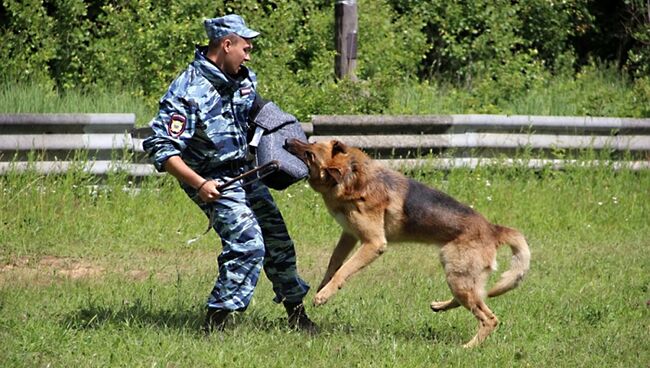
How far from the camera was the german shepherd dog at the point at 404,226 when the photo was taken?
710 cm

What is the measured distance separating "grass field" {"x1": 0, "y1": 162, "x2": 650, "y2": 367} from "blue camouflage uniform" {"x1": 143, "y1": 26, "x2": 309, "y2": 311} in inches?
15.4

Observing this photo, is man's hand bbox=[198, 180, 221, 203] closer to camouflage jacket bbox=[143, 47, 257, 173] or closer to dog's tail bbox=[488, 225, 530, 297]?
camouflage jacket bbox=[143, 47, 257, 173]

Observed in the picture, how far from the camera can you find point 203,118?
6422mm

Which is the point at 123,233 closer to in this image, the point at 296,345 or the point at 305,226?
the point at 305,226

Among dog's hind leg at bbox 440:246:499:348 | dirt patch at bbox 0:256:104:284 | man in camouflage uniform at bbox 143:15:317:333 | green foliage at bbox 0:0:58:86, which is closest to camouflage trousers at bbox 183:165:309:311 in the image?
man in camouflage uniform at bbox 143:15:317:333

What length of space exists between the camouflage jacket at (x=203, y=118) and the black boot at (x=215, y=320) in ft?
2.88

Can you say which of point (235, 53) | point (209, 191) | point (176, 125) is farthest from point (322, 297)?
point (235, 53)

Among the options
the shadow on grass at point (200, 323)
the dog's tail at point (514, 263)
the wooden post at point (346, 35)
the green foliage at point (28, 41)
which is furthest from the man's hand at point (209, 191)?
the green foliage at point (28, 41)

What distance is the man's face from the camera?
21.1 ft

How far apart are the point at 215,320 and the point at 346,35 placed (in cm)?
690

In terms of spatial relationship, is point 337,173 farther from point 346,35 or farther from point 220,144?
point 346,35

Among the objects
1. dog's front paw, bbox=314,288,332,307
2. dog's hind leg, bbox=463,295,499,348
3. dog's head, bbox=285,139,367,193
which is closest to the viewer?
A: dog's front paw, bbox=314,288,332,307

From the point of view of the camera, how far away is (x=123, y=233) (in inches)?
384

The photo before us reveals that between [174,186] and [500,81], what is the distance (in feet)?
19.5
